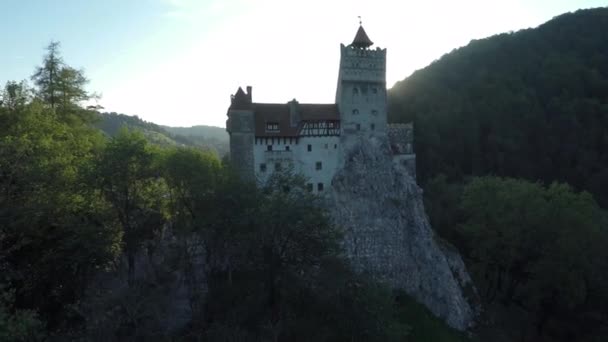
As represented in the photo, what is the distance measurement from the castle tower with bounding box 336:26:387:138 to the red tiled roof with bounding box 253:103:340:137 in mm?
1370

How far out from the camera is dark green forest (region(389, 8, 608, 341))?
138ft

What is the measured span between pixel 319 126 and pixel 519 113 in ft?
220

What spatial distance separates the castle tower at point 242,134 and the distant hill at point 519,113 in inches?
1965

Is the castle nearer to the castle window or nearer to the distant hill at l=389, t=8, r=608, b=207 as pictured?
the castle window

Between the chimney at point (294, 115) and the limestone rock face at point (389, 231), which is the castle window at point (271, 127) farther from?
the limestone rock face at point (389, 231)

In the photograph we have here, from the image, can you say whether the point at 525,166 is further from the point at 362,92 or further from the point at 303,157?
the point at 303,157

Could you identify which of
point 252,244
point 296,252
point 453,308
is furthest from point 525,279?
point 252,244

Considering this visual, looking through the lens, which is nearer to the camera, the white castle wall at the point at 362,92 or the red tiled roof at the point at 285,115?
the red tiled roof at the point at 285,115

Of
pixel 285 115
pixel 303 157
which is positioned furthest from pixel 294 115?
pixel 303 157

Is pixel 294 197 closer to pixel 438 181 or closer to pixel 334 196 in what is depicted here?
pixel 334 196

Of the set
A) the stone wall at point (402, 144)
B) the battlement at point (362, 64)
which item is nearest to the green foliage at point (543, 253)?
the stone wall at point (402, 144)

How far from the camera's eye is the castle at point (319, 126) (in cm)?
3653

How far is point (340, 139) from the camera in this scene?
127ft

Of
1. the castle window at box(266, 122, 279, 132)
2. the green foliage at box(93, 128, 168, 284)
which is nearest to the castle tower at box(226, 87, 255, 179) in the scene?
the castle window at box(266, 122, 279, 132)
